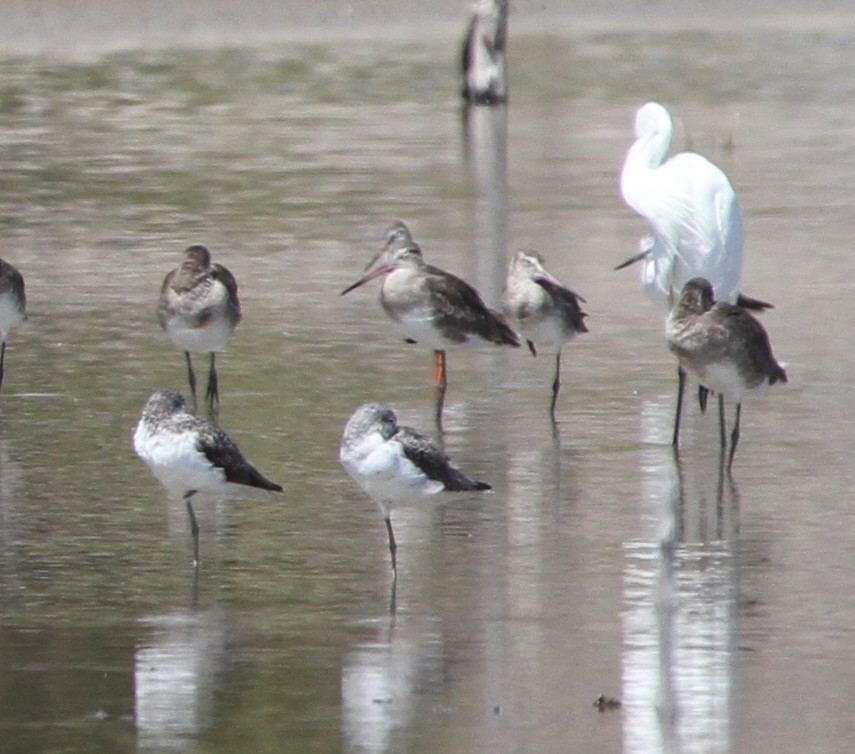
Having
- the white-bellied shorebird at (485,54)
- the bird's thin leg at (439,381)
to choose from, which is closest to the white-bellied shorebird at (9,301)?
the bird's thin leg at (439,381)

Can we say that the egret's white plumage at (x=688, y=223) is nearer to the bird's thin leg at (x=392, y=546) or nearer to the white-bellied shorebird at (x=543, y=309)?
the white-bellied shorebird at (x=543, y=309)

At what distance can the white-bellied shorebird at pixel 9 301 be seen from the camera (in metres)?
13.5

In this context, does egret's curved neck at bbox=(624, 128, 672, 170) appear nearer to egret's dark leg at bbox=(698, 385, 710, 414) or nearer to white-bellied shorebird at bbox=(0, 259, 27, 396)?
egret's dark leg at bbox=(698, 385, 710, 414)

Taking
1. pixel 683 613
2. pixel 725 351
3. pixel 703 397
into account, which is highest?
pixel 725 351

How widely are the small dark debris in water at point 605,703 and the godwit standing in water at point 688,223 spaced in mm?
4932

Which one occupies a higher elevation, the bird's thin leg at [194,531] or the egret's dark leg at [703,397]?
the egret's dark leg at [703,397]

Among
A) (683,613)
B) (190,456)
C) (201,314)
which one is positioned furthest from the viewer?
(201,314)

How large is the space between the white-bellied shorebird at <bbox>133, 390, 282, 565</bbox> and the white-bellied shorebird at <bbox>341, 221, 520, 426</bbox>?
3.15m

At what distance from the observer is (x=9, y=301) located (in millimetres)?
13547

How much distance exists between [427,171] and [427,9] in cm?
1707

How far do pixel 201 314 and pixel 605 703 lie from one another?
5.61 metres

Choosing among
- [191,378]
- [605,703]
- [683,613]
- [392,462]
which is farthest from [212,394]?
[605,703]

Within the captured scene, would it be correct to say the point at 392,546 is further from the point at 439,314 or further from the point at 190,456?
the point at 439,314

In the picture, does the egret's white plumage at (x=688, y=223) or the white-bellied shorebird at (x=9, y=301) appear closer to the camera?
the egret's white plumage at (x=688, y=223)
